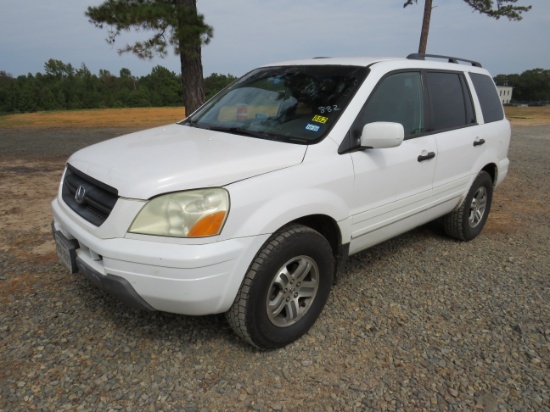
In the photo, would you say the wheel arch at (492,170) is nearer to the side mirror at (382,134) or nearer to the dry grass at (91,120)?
the side mirror at (382,134)

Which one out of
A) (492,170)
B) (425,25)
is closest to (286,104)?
(492,170)

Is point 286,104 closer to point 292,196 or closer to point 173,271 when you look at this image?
point 292,196

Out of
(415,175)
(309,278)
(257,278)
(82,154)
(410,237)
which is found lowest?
(410,237)

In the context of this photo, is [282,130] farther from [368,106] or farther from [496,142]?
[496,142]

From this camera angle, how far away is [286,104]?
3113 millimetres

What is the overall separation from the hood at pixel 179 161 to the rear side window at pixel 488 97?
8.70 ft

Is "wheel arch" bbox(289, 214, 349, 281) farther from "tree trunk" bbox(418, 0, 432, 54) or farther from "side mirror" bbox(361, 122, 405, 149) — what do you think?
"tree trunk" bbox(418, 0, 432, 54)

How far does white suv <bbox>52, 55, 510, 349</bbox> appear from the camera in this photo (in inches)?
85.6

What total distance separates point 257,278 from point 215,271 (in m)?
0.27

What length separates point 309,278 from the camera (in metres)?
2.73

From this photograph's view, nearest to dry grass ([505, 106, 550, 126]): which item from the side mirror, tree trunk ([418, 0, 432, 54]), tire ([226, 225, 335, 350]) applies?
tree trunk ([418, 0, 432, 54])

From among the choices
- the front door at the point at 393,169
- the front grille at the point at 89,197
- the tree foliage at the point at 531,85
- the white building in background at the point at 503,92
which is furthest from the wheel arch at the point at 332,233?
the tree foliage at the point at 531,85

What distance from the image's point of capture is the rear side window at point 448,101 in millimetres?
3617

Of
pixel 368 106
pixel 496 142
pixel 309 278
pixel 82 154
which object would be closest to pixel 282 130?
pixel 368 106
